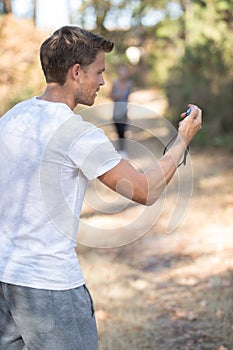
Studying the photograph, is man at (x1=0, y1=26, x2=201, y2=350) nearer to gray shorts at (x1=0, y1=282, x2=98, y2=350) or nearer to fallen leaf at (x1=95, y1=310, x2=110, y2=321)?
gray shorts at (x1=0, y1=282, x2=98, y2=350)

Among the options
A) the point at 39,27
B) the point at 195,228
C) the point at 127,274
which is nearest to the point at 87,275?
the point at 127,274

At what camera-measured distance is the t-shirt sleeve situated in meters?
2.11

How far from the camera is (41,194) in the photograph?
2.21 metres

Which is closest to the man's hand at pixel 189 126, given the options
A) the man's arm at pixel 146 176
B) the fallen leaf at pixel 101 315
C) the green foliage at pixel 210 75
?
the man's arm at pixel 146 176

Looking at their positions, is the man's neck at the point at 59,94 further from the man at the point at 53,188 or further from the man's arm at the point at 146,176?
the man's arm at the point at 146,176

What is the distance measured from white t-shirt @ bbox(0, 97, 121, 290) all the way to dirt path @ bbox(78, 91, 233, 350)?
2083mm

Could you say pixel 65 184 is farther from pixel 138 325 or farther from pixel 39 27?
pixel 39 27

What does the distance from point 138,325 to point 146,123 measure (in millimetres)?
12540

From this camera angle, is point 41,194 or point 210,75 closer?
point 41,194

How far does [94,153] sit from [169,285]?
358 cm

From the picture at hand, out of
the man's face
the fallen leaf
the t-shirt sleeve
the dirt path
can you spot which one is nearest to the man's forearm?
the t-shirt sleeve

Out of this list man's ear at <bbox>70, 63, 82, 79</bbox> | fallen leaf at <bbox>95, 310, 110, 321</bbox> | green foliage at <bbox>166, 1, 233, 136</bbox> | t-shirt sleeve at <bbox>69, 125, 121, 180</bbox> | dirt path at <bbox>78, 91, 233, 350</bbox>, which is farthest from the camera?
green foliage at <bbox>166, 1, 233, 136</bbox>

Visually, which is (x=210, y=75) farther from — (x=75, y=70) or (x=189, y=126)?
(x=75, y=70)

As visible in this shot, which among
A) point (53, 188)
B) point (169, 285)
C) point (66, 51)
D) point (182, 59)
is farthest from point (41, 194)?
point (182, 59)
